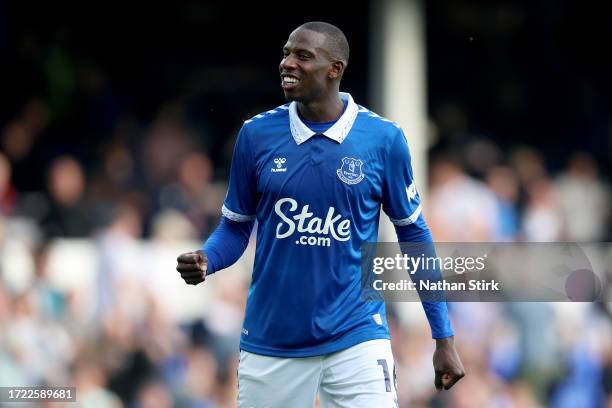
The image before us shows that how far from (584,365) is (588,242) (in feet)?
4.98

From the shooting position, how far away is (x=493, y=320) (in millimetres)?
10844

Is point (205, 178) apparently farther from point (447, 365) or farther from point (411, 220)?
point (447, 365)

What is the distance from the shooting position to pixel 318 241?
5664mm

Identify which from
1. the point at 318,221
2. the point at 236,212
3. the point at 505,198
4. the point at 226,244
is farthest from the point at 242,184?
the point at 505,198

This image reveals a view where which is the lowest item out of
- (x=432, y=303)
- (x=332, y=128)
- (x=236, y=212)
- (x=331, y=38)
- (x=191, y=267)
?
(x=432, y=303)

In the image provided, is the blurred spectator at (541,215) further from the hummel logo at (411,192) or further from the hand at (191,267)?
the hand at (191,267)

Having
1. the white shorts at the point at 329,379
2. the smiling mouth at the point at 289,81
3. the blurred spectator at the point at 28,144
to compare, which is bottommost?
the white shorts at the point at 329,379

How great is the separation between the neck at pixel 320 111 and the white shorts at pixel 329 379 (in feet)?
3.29

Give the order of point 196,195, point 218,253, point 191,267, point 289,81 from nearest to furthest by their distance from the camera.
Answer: point 191,267 → point 289,81 → point 218,253 → point 196,195

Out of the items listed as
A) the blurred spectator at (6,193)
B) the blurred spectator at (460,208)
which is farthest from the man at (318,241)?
the blurred spectator at (460,208)

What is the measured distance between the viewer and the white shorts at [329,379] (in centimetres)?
562

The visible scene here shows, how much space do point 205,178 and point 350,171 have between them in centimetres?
620

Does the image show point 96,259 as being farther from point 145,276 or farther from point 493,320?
point 493,320

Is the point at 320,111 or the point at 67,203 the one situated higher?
the point at 67,203
